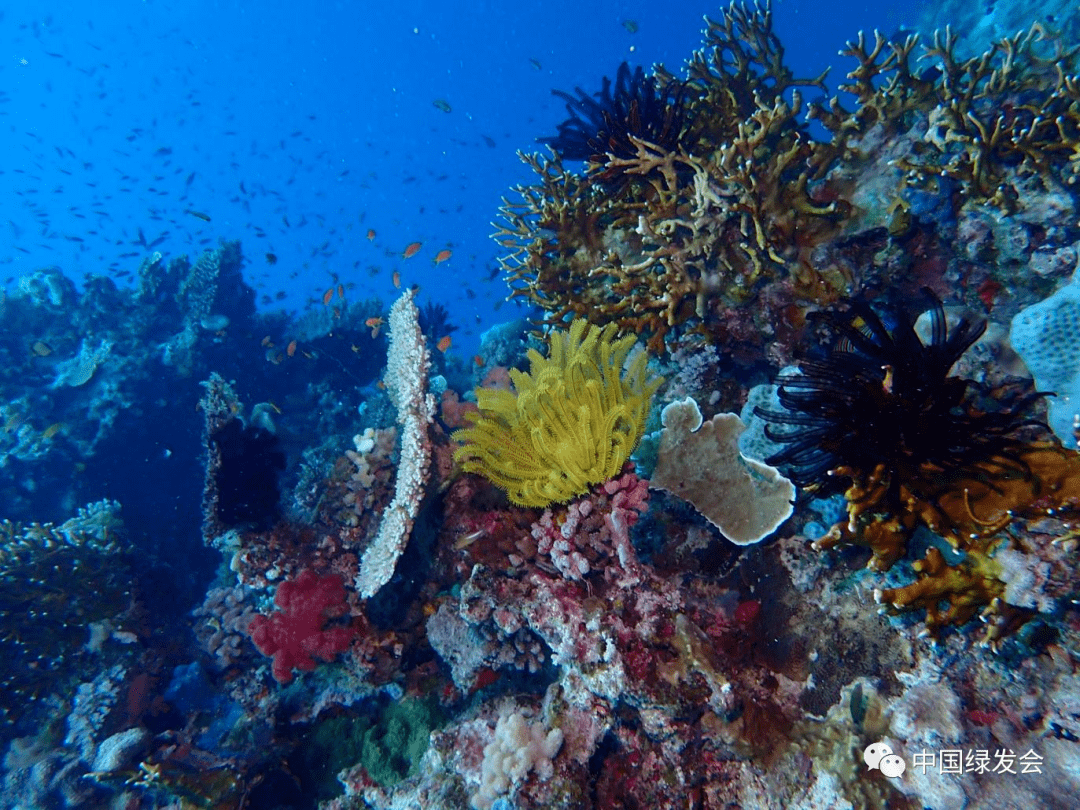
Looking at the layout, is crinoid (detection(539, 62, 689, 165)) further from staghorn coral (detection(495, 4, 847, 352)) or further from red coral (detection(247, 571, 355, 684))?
red coral (detection(247, 571, 355, 684))

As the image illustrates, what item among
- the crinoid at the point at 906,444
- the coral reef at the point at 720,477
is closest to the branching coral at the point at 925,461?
the crinoid at the point at 906,444

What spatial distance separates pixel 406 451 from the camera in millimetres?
5035

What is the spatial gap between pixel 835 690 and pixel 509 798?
7.88 ft

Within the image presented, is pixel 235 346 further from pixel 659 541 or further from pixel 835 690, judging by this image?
pixel 835 690

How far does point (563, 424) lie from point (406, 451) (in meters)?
1.74

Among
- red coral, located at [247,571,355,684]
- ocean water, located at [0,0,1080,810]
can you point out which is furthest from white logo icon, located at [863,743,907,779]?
red coral, located at [247,571,355,684]

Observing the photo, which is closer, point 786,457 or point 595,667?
point 786,457

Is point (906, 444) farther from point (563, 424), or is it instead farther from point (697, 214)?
point (697, 214)

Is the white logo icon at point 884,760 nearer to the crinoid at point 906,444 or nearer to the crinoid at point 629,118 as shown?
the crinoid at point 906,444

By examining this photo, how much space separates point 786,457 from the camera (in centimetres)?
332

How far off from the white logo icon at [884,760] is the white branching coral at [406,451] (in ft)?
11.8

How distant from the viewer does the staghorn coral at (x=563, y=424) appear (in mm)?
3980

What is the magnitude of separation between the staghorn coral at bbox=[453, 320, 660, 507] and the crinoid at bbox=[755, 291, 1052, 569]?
1.18 metres

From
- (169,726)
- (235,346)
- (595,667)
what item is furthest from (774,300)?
(235,346)
